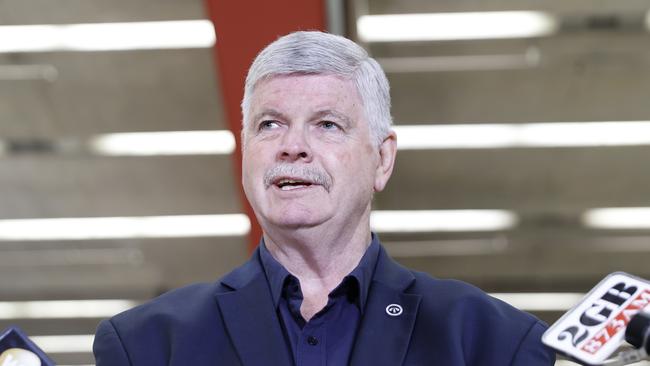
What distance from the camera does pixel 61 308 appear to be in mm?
9781

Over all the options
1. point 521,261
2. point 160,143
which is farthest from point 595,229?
point 160,143

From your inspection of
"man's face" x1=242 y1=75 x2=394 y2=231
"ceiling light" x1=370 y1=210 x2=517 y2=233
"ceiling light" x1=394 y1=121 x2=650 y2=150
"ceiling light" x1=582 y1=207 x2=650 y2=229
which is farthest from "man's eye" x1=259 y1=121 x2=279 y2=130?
"ceiling light" x1=582 y1=207 x2=650 y2=229

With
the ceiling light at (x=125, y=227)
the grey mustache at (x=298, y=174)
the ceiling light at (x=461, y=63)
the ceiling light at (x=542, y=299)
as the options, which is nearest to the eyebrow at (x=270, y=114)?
the grey mustache at (x=298, y=174)

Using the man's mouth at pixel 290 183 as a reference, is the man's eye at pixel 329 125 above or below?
above

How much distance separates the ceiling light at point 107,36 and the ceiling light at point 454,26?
1.01 meters

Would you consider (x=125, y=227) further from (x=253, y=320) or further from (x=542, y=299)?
(x=253, y=320)

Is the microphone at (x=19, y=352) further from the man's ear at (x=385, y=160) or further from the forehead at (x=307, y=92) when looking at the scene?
the man's ear at (x=385, y=160)

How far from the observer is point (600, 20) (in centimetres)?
624

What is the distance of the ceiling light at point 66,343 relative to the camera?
33.8 ft

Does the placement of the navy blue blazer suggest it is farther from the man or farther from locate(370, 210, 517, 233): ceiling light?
locate(370, 210, 517, 233): ceiling light

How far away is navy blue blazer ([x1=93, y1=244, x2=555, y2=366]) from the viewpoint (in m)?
1.52

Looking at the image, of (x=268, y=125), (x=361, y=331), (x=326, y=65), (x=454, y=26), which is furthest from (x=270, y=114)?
(x=454, y=26)

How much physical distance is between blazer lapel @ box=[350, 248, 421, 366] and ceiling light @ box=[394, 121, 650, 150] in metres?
5.42

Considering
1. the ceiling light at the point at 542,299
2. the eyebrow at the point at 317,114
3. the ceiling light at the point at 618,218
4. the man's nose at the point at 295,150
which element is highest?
the eyebrow at the point at 317,114
